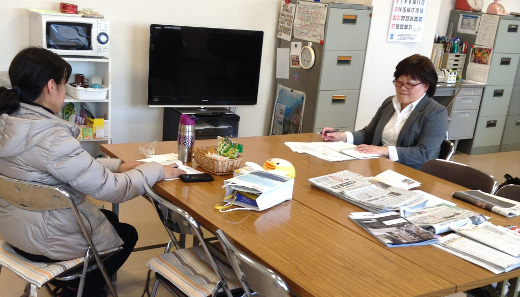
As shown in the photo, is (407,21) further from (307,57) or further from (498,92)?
(498,92)

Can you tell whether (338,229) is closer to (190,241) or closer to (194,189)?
(194,189)

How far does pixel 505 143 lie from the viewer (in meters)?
6.65

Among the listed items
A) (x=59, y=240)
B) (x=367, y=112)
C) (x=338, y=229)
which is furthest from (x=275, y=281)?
(x=367, y=112)

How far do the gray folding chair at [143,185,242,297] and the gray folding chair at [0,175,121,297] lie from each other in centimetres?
29

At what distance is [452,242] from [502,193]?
0.90 m

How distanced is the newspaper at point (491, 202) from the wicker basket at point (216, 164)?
1.00 metres

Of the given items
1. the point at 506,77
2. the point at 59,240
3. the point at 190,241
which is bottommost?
the point at 190,241

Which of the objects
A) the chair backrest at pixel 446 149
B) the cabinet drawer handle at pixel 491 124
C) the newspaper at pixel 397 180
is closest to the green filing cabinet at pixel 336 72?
the chair backrest at pixel 446 149

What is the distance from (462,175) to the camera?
2.91 m

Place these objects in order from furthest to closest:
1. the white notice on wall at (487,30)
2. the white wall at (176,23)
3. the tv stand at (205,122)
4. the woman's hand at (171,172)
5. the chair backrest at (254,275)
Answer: the white notice on wall at (487,30) → the tv stand at (205,122) → the white wall at (176,23) → the woman's hand at (171,172) → the chair backrest at (254,275)

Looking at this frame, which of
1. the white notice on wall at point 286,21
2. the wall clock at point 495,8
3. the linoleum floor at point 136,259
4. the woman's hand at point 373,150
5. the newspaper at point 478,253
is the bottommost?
the linoleum floor at point 136,259

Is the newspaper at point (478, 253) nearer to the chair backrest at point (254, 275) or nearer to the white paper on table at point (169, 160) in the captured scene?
the chair backrest at point (254, 275)

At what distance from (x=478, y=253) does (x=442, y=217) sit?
0.28 m

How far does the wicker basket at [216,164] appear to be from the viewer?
2494mm
